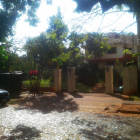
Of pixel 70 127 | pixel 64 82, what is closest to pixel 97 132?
pixel 70 127

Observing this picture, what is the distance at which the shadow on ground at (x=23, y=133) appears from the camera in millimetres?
5129

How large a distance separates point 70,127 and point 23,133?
4.99ft

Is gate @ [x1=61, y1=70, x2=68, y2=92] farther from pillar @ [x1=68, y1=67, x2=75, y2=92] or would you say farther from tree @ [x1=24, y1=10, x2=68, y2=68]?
tree @ [x1=24, y1=10, x2=68, y2=68]

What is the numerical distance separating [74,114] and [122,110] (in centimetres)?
225

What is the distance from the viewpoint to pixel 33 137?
16.8 ft

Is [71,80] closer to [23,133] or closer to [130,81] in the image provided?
[130,81]

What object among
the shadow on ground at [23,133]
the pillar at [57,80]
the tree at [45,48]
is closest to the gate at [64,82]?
the pillar at [57,80]

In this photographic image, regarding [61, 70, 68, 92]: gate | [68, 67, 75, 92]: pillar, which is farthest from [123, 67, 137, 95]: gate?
[61, 70, 68, 92]: gate

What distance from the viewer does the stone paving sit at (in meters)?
5.15

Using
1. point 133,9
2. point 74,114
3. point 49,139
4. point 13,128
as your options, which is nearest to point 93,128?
point 49,139

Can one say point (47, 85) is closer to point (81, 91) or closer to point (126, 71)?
point (81, 91)

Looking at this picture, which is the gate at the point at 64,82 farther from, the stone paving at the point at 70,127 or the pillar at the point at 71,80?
the stone paving at the point at 70,127

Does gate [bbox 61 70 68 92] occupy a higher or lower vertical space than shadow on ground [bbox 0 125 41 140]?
higher

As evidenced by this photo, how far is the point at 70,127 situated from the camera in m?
5.98
